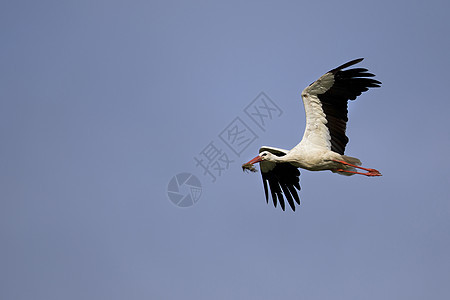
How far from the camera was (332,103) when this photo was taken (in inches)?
505

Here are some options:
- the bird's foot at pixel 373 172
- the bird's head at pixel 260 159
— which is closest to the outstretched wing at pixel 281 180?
the bird's head at pixel 260 159

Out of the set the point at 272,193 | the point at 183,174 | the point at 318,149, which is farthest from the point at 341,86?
the point at 183,174

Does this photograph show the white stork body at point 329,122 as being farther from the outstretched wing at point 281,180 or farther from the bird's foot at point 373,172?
the outstretched wing at point 281,180

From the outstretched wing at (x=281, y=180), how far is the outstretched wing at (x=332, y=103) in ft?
7.84

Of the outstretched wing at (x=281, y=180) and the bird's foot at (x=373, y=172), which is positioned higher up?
the outstretched wing at (x=281, y=180)

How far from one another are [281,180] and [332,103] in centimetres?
333

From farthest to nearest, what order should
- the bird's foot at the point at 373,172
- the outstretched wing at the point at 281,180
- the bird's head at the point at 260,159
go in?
1. the outstretched wing at the point at 281,180
2. the bird's head at the point at 260,159
3. the bird's foot at the point at 373,172

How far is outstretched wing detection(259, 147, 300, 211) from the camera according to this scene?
15.3 m

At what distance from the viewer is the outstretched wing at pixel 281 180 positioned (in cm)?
1530

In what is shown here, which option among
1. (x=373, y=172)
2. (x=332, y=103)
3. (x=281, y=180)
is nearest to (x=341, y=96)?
(x=332, y=103)

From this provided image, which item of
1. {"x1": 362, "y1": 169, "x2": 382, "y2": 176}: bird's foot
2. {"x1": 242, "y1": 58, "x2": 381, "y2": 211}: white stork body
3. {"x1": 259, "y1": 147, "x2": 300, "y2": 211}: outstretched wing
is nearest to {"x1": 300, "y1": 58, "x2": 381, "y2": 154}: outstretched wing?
{"x1": 242, "y1": 58, "x2": 381, "y2": 211}: white stork body

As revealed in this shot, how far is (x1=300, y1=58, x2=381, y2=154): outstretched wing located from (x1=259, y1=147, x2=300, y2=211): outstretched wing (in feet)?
7.84

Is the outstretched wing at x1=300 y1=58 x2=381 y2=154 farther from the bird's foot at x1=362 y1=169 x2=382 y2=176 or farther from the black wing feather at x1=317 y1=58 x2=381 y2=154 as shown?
the bird's foot at x1=362 y1=169 x2=382 y2=176

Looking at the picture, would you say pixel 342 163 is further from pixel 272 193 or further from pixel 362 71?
pixel 272 193
